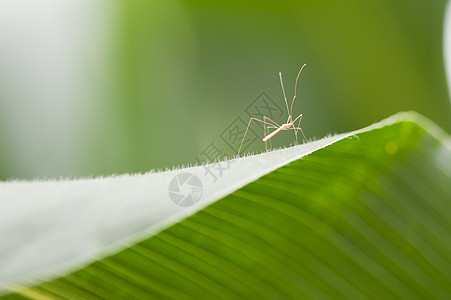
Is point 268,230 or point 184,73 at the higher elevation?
point 184,73

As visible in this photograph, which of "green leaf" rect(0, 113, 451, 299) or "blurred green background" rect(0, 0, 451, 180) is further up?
"blurred green background" rect(0, 0, 451, 180)

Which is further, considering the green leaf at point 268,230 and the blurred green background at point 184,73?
the blurred green background at point 184,73

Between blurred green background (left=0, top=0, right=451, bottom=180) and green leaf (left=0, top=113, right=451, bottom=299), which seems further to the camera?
blurred green background (left=0, top=0, right=451, bottom=180)

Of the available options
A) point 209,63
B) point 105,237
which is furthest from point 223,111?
point 105,237

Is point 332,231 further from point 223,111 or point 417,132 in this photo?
point 223,111

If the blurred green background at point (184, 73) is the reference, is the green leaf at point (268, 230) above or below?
below

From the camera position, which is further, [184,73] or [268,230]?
[184,73]
